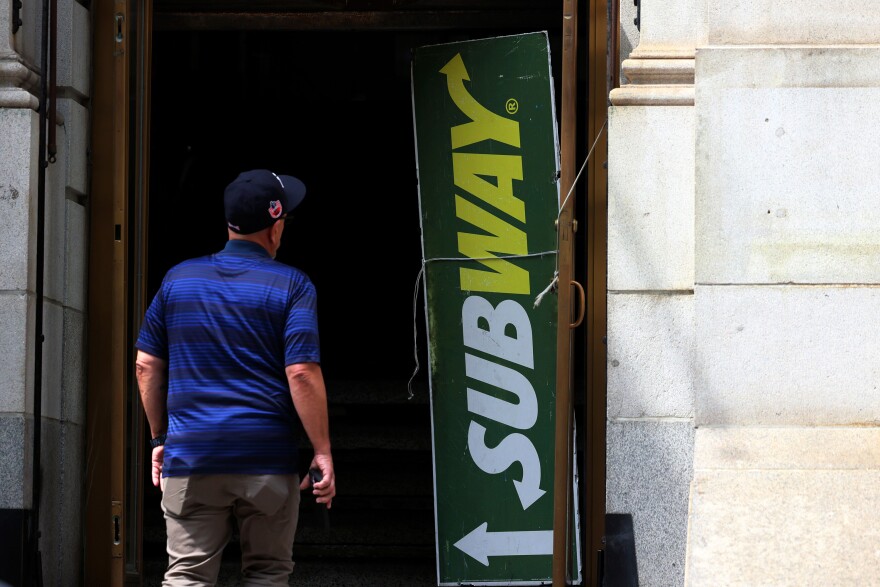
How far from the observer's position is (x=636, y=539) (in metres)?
6.25

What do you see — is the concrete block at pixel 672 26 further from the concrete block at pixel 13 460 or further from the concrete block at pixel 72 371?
the concrete block at pixel 13 460

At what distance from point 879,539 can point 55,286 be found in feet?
13.4

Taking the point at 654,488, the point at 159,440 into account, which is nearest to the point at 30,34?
the point at 159,440

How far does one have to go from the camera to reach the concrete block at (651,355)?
20.6ft

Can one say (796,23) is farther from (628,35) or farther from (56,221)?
(56,221)

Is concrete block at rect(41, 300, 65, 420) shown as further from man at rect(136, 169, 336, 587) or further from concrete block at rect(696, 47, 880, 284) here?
concrete block at rect(696, 47, 880, 284)

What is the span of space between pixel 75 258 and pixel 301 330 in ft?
7.43

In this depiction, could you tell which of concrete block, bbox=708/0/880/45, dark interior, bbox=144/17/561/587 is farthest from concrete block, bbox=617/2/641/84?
dark interior, bbox=144/17/561/587

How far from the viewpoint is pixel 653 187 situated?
6.31 m

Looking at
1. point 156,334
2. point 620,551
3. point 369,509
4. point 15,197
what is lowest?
point 369,509

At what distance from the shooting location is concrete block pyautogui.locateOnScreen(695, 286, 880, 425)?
5672 mm

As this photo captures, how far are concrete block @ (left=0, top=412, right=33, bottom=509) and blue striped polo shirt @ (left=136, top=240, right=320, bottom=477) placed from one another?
166cm

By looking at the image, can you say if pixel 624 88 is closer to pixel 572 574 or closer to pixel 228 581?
pixel 572 574

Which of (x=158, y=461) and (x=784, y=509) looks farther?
(x=784, y=509)
